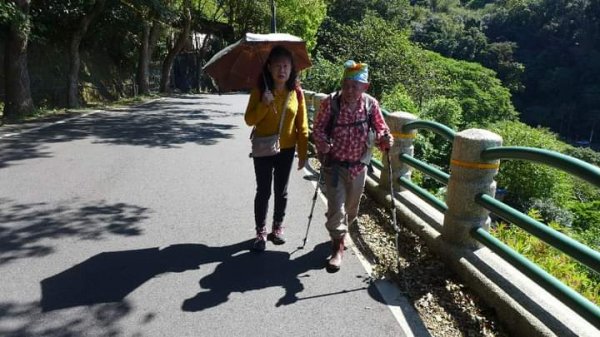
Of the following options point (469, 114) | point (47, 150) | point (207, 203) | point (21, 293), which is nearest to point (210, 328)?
point (21, 293)

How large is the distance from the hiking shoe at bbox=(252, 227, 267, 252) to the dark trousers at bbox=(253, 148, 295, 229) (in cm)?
6

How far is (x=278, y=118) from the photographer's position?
437cm

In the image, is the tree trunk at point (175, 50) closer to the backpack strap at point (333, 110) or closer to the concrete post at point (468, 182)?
the backpack strap at point (333, 110)

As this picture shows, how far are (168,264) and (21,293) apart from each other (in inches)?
44.6

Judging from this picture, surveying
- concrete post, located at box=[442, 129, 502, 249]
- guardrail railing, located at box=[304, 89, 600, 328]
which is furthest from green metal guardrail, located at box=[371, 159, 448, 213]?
concrete post, located at box=[442, 129, 502, 249]

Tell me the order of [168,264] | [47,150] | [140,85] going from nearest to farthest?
[168,264]
[47,150]
[140,85]

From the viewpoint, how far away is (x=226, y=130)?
12773 mm

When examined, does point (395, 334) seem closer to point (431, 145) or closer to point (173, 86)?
point (431, 145)

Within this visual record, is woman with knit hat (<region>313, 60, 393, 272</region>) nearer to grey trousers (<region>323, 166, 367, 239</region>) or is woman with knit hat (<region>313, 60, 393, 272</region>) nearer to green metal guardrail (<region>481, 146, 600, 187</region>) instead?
grey trousers (<region>323, 166, 367, 239</region>)

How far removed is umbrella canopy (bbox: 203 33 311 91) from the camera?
172 inches

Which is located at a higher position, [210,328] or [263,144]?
[263,144]

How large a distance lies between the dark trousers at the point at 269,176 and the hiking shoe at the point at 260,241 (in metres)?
0.06

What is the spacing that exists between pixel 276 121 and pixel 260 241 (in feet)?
3.85

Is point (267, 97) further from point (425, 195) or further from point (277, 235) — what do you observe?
point (425, 195)
